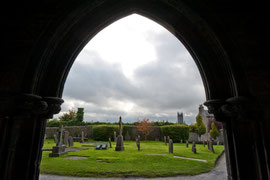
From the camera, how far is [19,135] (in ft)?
6.64

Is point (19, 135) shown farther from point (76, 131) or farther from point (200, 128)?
point (76, 131)

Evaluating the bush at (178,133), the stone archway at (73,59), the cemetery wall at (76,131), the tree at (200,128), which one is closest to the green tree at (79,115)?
the cemetery wall at (76,131)

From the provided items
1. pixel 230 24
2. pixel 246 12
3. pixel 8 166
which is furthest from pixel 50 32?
pixel 246 12

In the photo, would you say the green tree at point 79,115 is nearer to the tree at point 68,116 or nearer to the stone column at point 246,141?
the tree at point 68,116

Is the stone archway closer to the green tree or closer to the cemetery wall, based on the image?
the cemetery wall

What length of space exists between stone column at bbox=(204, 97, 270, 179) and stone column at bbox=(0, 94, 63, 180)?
272 cm

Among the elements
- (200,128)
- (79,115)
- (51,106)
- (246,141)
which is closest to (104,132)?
(79,115)

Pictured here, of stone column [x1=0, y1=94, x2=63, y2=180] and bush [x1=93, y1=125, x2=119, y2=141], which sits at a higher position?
stone column [x1=0, y1=94, x2=63, y2=180]

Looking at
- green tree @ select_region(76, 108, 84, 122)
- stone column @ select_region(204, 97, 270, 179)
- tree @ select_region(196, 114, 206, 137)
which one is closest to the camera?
stone column @ select_region(204, 97, 270, 179)

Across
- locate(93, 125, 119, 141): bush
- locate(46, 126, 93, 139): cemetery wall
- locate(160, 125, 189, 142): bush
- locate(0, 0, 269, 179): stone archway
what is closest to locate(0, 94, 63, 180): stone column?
locate(0, 0, 269, 179): stone archway

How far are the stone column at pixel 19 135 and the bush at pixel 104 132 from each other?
2166 centimetres

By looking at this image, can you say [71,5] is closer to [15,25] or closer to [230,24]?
[15,25]

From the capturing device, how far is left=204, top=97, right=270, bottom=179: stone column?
1.93 metres

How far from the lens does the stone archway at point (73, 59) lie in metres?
1.98
